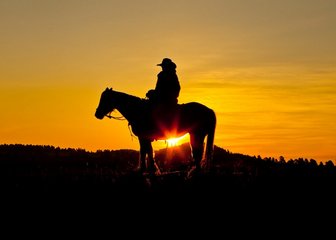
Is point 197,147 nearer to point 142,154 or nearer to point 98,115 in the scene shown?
point 142,154

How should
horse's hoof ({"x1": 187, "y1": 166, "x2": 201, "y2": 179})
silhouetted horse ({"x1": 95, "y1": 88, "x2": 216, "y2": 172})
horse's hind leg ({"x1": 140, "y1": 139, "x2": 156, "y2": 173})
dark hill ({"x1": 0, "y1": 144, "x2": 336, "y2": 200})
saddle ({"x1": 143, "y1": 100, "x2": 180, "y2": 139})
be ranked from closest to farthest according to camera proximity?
dark hill ({"x1": 0, "y1": 144, "x2": 336, "y2": 200}), horse's hoof ({"x1": 187, "y1": 166, "x2": 201, "y2": 179}), horse's hind leg ({"x1": 140, "y1": 139, "x2": 156, "y2": 173}), saddle ({"x1": 143, "y1": 100, "x2": 180, "y2": 139}), silhouetted horse ({"x1": 95, "y1": 88, "x2": 216, "y2": 172})

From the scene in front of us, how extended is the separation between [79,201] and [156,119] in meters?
→ 7.24

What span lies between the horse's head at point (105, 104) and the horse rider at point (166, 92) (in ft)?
4.99

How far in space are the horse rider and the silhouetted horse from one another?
0.16 feet

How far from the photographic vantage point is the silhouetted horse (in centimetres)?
2458

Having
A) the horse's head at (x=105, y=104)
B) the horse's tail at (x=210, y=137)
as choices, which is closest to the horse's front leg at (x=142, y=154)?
the horse's head at (x=105, y=104)

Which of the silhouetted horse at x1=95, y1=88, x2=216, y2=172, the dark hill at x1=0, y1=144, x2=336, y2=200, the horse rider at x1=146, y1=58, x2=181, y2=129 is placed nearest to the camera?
the dark hill at x1=0, y1=144, x2=336, y2=200

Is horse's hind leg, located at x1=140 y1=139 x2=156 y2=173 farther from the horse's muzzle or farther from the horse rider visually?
the horse's muzzle

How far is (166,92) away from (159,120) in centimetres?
130

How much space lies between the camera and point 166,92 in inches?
945

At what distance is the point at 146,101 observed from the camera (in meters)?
24.7

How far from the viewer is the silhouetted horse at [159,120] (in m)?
24.6

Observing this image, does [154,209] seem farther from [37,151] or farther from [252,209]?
[37,151]

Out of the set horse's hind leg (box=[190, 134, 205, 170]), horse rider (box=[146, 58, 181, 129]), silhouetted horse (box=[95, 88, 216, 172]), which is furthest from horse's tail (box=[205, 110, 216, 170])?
horse rider (box=[146, 58, 181, 129])
